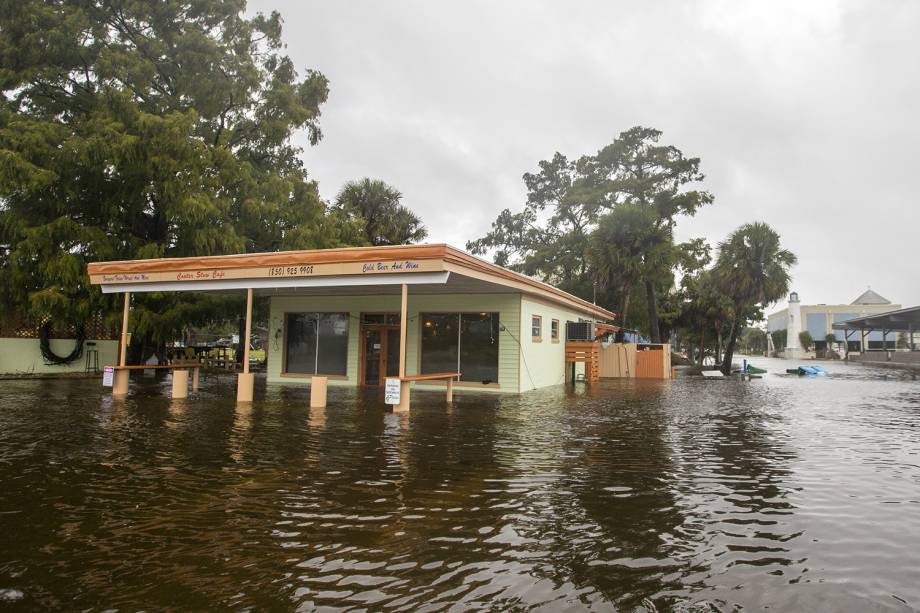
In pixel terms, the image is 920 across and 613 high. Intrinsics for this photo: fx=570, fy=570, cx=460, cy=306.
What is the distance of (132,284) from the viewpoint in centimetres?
1483

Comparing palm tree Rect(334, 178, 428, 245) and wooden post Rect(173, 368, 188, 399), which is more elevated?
palm tree Rect(334, 178, 428, 245)

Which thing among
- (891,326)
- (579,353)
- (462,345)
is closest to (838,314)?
(891,326)

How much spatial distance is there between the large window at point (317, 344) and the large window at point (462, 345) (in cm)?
290

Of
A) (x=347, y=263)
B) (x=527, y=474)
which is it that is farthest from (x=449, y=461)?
(x=347, y=263)

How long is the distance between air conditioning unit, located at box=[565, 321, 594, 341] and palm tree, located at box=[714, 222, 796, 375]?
13.8m

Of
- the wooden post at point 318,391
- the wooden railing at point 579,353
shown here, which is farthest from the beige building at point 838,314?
the wooden post at point 318,391

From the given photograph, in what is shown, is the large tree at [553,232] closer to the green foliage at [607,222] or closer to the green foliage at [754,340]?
the green foliage at [607,222]

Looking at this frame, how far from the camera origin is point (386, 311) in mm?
17719

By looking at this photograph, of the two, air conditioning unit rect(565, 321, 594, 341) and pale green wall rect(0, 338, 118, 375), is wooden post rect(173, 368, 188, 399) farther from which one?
air conditioning unit rect(565, 321, 594, 341)

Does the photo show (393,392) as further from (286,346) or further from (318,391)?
(286,346)

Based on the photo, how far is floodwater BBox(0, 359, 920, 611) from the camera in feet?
11.1

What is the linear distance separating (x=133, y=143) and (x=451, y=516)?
1775cm

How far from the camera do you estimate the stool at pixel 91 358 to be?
72.3ft

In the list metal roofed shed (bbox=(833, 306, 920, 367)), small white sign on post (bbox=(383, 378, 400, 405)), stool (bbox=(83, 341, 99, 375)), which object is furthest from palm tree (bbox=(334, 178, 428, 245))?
metal roofed shed (bbox=(833, 306, 920, 367))
